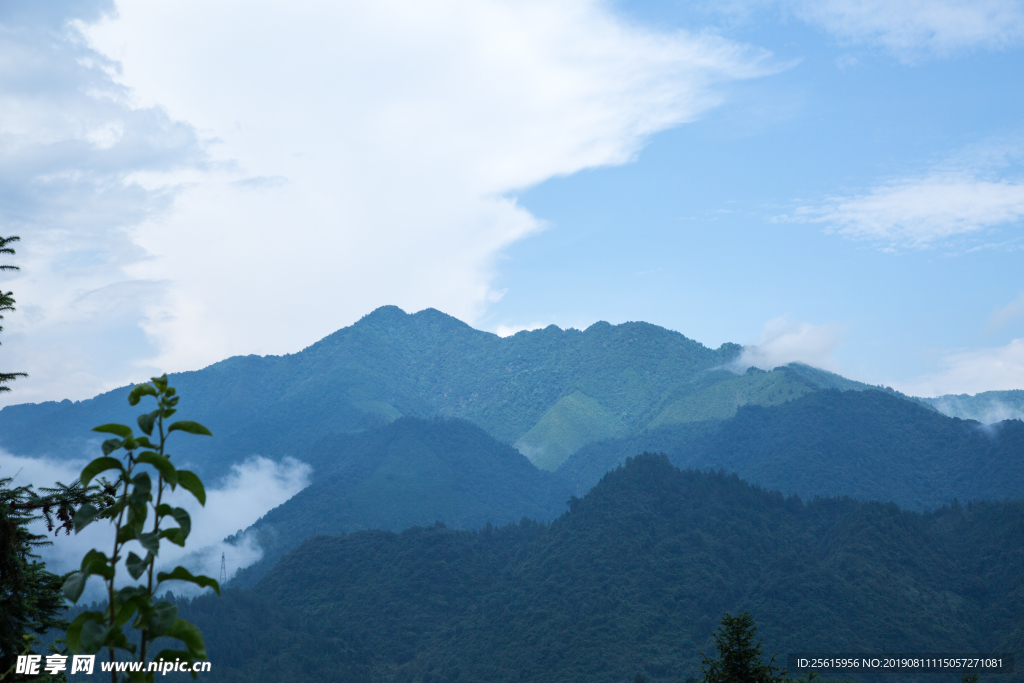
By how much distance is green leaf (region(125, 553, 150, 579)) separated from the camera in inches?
169

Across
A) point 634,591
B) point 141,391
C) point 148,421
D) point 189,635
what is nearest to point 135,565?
point 189,635

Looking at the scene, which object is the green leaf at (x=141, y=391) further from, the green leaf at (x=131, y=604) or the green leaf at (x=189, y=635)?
the green leaf at (x=189, y=635)

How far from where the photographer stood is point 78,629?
4258 mm

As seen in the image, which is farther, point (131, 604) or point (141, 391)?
point (141, 391)

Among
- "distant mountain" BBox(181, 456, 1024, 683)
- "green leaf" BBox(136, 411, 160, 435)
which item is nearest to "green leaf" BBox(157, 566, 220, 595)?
"green leaf" BBox(136, 411, 160, 435)

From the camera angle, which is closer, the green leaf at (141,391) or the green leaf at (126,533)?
the green leaf at (126,533)

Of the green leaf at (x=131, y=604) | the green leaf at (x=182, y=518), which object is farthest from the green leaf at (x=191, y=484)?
the green leaf at (x=131, y=604)

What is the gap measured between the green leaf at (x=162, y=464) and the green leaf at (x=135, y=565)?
459mm

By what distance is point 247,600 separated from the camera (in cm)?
14388

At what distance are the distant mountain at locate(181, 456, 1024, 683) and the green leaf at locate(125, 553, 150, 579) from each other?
116 meters

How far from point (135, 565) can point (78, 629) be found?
0.42 metres

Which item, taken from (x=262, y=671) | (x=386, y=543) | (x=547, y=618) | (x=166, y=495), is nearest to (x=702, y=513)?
(x=547, y=618)

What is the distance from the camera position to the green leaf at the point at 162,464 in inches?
161

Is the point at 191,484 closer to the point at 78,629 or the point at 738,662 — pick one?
the point at 78,629
